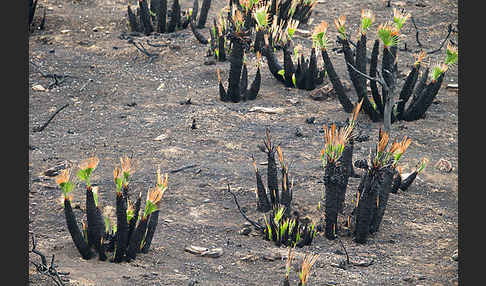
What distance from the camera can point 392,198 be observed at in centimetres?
584

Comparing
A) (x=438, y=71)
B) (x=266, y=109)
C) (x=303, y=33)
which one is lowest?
(x=266, y=109)

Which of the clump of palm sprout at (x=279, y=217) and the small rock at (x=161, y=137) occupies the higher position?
the clump of palm sprout at (x=279, y=217)

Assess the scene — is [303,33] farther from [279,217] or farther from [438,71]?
[279,217]

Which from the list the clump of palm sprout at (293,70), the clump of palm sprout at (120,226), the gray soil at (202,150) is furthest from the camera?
the clump of palm sprout at (293,70)

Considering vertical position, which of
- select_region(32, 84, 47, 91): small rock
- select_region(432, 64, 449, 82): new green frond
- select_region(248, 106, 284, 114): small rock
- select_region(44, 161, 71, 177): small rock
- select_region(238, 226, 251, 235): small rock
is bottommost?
select_region(32, 84, 47, 91): small rock

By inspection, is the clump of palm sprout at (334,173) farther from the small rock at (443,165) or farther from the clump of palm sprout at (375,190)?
the small rock at (443,165)

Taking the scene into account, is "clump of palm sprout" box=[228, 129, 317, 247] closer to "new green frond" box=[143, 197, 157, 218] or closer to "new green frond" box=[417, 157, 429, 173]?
"new green frond" box=[143, 197, 157, 218]

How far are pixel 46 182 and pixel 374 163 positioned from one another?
9.12ft

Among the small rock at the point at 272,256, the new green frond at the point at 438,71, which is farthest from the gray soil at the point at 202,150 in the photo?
the new green frond at the point at 438,71

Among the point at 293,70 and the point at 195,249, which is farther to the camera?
the point at 293,70

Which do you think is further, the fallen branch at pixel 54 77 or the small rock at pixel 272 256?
the fallen branch at pixel 54 77

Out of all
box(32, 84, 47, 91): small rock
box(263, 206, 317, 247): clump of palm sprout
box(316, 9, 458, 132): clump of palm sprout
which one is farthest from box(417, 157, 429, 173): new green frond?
box(32, 84, 47, 91): small rock

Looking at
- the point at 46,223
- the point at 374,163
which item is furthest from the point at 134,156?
the point at 374,163

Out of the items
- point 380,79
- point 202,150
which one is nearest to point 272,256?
point 202,150
